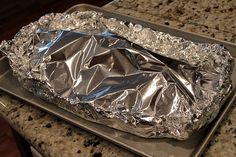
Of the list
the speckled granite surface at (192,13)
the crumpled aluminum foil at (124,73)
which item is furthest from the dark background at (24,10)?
the crumpled aluminum foil at (124,73)

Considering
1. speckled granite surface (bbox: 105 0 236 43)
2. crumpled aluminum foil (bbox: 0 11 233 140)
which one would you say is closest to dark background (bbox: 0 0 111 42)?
speckled granite surface (bbox: 105 0 236 43)

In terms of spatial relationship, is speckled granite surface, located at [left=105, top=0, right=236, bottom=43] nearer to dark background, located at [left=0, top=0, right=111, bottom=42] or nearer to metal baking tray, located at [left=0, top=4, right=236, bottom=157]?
metal baking tray, located at [left=0, top=4, right=236, bottom=157]

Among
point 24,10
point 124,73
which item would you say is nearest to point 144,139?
point 124,73

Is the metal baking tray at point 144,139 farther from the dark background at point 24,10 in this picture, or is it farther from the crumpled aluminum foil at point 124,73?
the dark background at point 24,10

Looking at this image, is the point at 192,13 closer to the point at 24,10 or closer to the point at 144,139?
the point at 144,139

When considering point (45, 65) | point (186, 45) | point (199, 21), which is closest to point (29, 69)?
point (45, 65)

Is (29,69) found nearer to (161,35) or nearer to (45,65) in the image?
(45,65)
